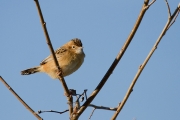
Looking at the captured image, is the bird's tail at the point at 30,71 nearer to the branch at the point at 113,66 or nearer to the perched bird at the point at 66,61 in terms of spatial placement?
the perched bird at the point at 66,61

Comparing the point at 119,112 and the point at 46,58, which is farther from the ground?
the point at 46,58

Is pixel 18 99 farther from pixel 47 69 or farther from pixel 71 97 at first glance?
pixel 47 69

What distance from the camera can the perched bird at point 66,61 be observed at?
6602mm

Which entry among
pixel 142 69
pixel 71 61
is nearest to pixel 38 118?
pixel 142 69

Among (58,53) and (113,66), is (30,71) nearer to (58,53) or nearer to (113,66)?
(58,53)

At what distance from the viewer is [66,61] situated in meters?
6.77

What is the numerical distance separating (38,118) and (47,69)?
3.81 meters

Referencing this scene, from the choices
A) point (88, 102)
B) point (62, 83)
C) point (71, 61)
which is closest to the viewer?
point (88, 102)

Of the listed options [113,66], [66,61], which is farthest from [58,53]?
[113,66]

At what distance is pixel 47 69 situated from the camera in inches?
272

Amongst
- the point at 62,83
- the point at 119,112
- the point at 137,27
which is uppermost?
the point at 137,27

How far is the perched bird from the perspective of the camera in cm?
660

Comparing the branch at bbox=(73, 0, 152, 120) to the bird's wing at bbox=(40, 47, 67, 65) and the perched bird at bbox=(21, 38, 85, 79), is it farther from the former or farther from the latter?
the bird's wing at bbox=(40, 47, 67, 65)

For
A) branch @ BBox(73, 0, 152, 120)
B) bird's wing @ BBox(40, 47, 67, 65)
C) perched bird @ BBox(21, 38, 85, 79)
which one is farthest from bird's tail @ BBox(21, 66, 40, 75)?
branch @ BBox(73, 0, 152, 120)
